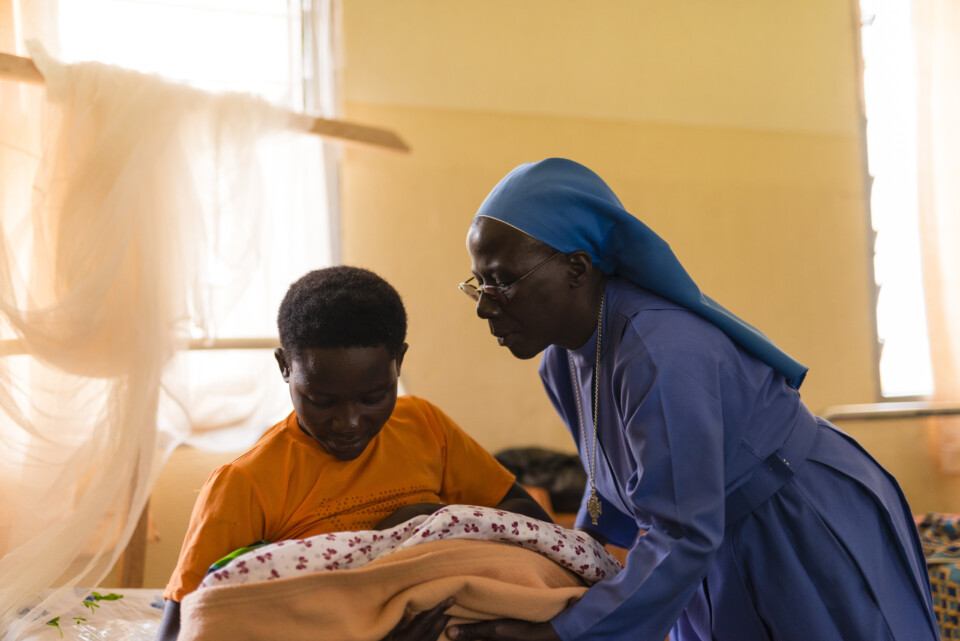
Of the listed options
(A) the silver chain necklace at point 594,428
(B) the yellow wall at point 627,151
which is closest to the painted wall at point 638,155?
(B) the yellow wall at point 627,151

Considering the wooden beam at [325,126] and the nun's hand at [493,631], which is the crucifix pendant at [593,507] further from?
the wooden beam at [325,126]

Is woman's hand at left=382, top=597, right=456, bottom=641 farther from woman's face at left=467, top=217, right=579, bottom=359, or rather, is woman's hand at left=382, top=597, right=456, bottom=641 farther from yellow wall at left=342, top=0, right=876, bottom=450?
yellow wall at left=342, top=0, right=876, bottom=450

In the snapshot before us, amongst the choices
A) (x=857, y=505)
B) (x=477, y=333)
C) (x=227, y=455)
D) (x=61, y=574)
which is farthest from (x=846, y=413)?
(x=61, y=574)

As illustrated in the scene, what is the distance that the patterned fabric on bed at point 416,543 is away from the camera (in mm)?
1093

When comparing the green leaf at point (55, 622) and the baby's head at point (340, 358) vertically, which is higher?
the baby's head at point (340, 358)

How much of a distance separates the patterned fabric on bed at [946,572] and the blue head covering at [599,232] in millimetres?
1815

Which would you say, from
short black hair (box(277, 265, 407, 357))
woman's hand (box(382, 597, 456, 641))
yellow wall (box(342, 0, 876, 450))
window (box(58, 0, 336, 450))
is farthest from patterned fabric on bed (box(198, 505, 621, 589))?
yellow wall (box(342, 0, 876, 450))

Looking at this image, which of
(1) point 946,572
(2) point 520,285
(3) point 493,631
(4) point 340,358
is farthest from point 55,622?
(1) point 946,572

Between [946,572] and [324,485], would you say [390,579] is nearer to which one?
[324,485]

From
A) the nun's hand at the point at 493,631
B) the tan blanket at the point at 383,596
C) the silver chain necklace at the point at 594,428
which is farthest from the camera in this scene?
the silver chain necklace at the point at 594,428

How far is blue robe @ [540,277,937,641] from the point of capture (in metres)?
1.22

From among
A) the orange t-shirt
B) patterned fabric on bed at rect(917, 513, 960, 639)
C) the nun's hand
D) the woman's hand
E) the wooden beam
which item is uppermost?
the wooden beam

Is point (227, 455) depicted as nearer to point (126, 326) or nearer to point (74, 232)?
point (126, 326)

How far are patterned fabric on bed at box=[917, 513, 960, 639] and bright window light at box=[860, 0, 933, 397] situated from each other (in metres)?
1.44
